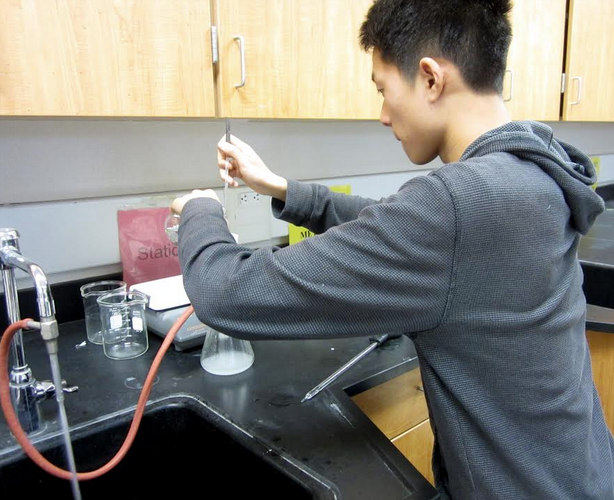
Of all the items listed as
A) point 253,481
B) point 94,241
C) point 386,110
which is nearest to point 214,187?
point 94,241

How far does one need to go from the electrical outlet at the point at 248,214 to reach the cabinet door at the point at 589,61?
1.03 meters

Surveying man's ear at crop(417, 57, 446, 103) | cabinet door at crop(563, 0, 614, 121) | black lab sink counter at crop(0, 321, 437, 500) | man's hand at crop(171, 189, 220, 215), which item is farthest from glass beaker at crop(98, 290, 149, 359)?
cabinet door at crop(563, 0, 614, 121)

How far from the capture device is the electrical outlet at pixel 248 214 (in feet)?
4.54

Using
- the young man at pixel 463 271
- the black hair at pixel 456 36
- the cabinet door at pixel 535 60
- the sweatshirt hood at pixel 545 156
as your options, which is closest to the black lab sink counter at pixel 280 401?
the young man at pixel 463 271

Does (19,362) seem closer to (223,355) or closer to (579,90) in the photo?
(223,355)

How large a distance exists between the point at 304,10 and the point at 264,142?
0.50 m

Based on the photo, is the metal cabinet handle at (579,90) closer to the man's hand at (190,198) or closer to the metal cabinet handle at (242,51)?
the metal cabinet handle at (242,51)

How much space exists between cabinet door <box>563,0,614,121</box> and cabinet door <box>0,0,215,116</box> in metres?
1.23

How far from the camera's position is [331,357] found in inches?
40.4

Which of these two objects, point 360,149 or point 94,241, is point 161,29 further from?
point 360,149

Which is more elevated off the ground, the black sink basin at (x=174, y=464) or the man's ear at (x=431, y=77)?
the man's ear at (x=431, y=77)

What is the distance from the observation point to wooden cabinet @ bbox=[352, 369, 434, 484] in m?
0.98

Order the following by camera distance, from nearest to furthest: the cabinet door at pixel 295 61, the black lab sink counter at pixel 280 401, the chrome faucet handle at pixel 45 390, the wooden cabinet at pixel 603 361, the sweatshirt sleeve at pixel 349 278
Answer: the sweatshirt sleeve at pixel 349 278 → the black lab sink counter at pixel 280 401 → the chrome faucet handle at pixel 45 390 → the cabinet door at pixel 295 61 → the wooden cabinet at pixel 603 361

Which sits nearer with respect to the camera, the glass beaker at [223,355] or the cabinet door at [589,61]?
the glass beaker at [223,355]
